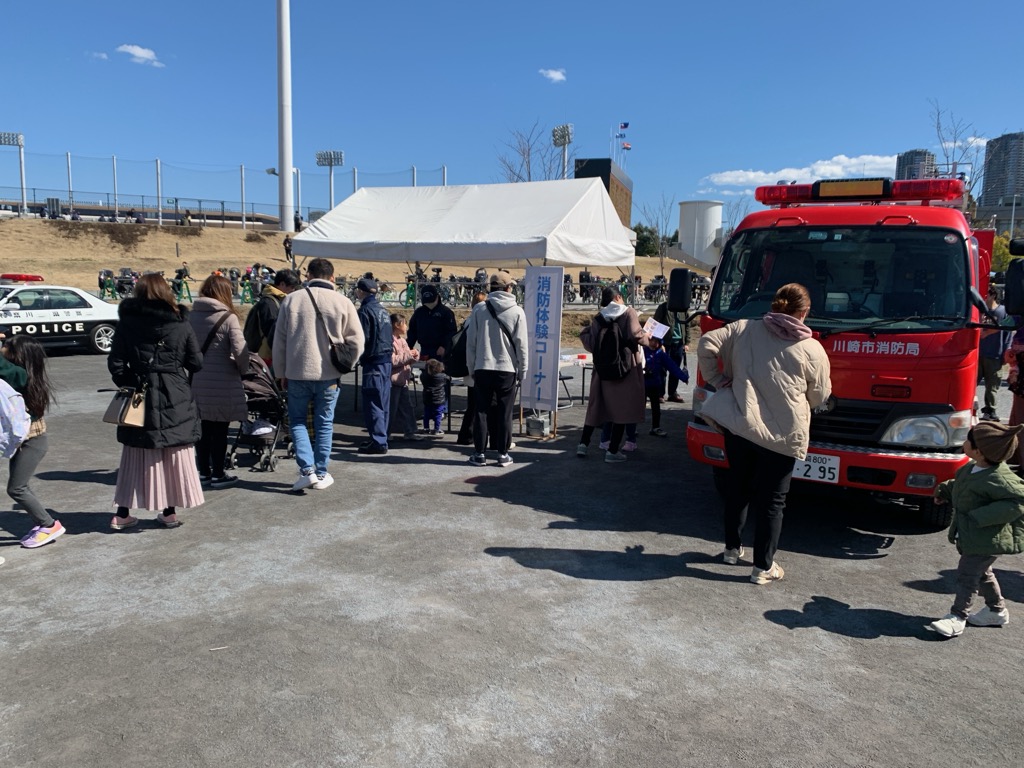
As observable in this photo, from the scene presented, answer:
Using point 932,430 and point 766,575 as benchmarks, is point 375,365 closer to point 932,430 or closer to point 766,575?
point 766,575

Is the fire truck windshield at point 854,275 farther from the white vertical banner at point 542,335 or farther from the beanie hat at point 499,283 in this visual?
the white vertical banner at point 542,335

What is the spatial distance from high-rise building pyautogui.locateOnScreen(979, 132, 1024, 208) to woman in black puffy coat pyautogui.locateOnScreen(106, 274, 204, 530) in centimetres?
1880

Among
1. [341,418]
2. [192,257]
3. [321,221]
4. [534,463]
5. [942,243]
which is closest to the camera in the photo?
[942,243]

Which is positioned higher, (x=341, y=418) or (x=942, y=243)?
(x=942, y=243)

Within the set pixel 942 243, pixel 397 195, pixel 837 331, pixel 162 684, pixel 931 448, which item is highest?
pixel 397 195

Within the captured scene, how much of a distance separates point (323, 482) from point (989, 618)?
15.7ft

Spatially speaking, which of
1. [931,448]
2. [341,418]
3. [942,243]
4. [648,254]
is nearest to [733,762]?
[931,448]

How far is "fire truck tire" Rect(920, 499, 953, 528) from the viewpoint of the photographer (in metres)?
5.25

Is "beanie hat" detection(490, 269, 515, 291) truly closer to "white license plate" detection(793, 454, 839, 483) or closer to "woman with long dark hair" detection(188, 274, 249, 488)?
"woman with long dark hair" detection(188, 274, 249, 488)

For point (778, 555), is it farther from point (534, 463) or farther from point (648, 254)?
point (648, 254)

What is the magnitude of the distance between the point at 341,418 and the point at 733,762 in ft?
23.7

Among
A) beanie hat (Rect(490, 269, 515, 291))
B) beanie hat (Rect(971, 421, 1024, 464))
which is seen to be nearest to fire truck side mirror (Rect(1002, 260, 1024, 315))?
beanie hat (Rect(971, 421, 1024, 464))

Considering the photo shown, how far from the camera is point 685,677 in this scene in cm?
338

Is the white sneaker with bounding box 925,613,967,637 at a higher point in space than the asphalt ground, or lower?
higher
